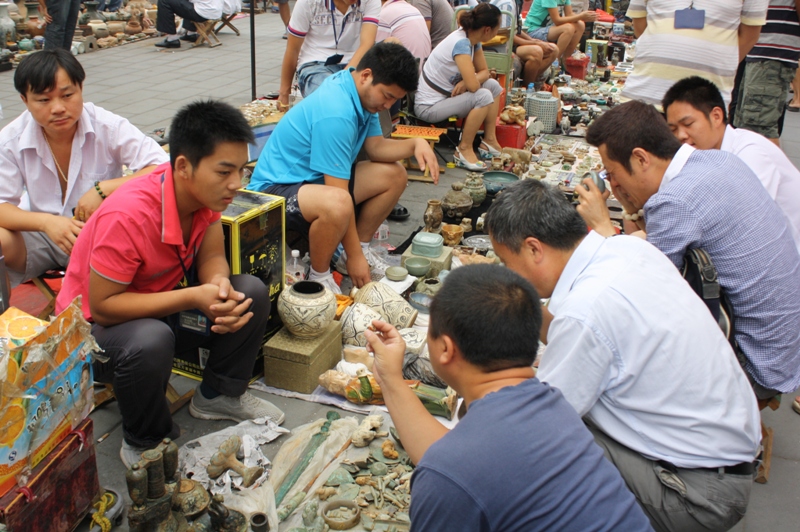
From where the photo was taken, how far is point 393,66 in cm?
381

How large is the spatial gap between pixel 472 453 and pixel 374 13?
502cm

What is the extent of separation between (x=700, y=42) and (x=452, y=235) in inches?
87.5

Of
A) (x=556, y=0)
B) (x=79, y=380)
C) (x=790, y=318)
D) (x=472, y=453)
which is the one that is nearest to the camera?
(x=472, y=453)

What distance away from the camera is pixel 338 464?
9.17 feet

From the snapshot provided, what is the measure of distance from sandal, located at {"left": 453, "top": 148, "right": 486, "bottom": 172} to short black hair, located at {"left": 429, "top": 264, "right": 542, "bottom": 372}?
17.1 feet

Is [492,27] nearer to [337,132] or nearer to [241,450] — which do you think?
[337,132]

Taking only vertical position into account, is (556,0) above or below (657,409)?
above

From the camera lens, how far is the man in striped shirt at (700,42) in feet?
15.7

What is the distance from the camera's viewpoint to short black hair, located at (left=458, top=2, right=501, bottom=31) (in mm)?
6387

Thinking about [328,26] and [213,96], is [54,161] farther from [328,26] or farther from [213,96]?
[213,96]

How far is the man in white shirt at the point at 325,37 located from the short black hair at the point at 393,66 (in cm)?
173

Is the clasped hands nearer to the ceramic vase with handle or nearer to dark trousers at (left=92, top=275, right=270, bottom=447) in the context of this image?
dark trousers at (left=92, top=275, right=270, bottom=447)

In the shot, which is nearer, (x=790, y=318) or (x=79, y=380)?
(x=79, y=380)

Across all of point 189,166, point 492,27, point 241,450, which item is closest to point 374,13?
point 492,27
